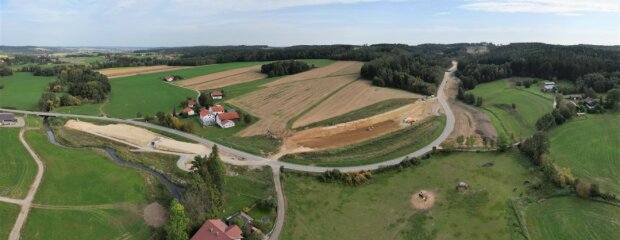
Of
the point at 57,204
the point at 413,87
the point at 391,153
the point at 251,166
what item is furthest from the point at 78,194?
the point at 413,87

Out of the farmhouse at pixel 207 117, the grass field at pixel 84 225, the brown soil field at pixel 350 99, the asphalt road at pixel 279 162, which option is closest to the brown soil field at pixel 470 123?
the asphalt road at pixel 279 162

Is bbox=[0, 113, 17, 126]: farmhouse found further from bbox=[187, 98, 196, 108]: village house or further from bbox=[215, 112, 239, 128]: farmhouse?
bbox=[215, 112, 239, 128]: farmhouse

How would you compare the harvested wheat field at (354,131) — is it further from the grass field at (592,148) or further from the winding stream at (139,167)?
the grass field at (592,148)

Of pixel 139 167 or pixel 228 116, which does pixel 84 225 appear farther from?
pixel 228 116

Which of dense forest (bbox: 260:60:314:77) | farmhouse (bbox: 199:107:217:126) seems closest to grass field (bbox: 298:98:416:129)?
farmhouse (bbox: 199:107:217:126)

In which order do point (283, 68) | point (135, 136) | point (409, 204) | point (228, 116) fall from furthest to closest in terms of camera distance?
point (283, 68) < point (228, 116) < point (135, 136) < point (409, 204)

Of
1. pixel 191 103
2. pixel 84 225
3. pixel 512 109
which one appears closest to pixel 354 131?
pixel 512 109
